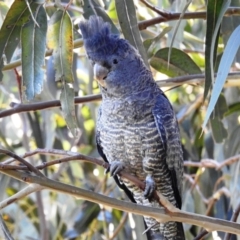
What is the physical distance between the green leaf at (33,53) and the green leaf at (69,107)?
0.26 ft

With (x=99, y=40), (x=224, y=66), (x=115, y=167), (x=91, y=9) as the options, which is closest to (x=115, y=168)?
(x=115, y=167)

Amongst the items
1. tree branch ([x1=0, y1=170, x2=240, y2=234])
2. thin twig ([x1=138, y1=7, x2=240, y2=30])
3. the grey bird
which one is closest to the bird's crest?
the grey bird

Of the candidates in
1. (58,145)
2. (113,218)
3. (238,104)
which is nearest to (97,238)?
(113,218)

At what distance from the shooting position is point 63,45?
1.68 m

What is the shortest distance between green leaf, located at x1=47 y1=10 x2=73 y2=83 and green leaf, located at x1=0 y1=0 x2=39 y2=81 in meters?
0.08

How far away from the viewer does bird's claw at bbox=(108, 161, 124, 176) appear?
1833 millimetres

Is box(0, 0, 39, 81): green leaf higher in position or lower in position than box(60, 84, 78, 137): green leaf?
higher

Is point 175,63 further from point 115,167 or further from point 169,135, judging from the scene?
point 115,167

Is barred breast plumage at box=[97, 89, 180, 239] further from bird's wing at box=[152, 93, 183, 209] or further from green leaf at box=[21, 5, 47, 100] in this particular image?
green leaf at box=[21, 5, 47, 100]

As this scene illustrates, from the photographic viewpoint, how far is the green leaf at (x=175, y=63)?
2.02 meters

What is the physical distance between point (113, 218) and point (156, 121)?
961mm

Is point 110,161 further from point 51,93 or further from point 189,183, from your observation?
point 189,183

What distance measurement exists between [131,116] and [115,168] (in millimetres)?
166

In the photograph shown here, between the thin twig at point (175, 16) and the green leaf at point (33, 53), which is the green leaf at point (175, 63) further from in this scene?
the green leaf at point (33, 53)
